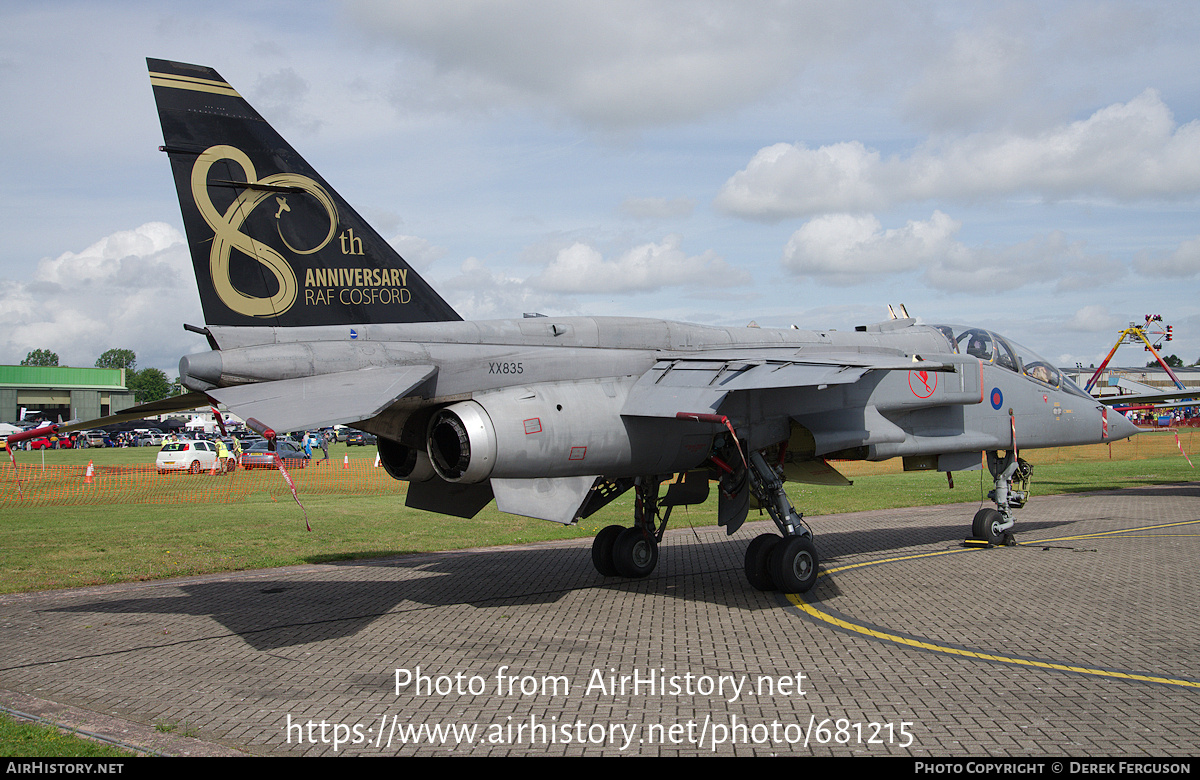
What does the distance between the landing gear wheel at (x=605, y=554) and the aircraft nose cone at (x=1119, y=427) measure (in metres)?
9.46

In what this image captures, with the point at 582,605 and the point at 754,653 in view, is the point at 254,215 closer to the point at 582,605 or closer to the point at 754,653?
the point at 582,605

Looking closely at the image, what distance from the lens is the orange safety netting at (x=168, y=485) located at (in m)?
25.3

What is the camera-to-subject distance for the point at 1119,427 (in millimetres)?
15289

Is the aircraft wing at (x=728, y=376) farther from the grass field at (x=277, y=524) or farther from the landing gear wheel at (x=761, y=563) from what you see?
the grass field at (x=277, y=524)

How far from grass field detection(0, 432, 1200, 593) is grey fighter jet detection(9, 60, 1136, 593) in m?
4.63


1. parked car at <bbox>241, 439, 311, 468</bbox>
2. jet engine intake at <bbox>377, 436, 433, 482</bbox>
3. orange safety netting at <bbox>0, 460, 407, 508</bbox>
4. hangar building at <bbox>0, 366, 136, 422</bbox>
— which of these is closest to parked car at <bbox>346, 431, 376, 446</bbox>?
parked car at <bbox>241, 439, 311, 468</bbox>

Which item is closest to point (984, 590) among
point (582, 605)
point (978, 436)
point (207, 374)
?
point (978, 436)

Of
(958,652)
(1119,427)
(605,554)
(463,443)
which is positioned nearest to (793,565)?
(958,652)

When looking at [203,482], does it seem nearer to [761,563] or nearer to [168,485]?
[168,485]

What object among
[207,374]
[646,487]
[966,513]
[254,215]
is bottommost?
[966,513]

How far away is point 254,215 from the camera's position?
31.0 feet

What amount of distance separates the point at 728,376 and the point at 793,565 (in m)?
2.60

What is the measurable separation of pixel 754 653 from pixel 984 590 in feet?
14.9

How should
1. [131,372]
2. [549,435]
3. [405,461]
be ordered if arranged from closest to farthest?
[549,435] < [405,461] < [131,372]
